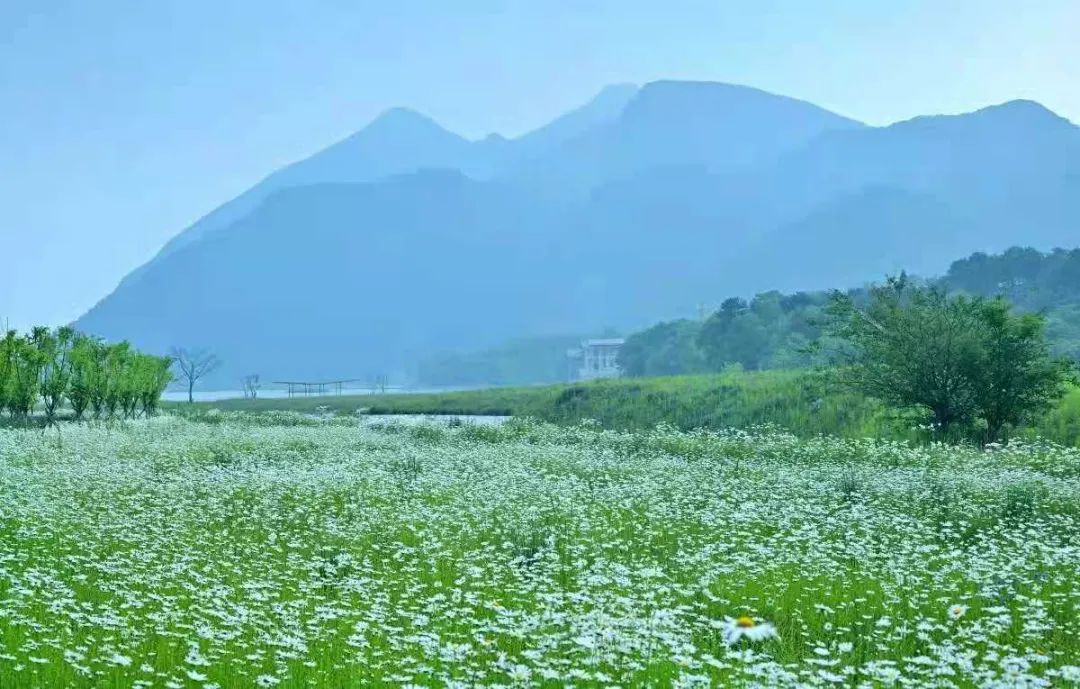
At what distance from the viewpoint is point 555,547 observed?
14.0 meters

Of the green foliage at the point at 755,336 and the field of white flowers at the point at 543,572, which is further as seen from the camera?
the green foliage at the point at 755,336

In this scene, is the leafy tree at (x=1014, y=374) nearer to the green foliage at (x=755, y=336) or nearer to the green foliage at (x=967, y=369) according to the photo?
the green foliage at (x=967, y=369)

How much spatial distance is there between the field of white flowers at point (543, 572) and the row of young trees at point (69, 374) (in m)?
16.5

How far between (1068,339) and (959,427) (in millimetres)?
50795

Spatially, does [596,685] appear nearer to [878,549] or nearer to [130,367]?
[878,549]

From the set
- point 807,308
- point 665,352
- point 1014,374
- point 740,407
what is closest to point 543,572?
point 1014,374

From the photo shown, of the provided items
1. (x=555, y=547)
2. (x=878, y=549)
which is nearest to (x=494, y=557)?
(x=555, y=547)

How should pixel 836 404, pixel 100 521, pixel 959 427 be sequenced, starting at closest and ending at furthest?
pixel 100 521 → pixel 959 427 → pixel 836 404

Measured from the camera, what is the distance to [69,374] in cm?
4225

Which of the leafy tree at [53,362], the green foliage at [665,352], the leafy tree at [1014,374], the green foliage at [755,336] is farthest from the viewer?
the green foliage at [665,352]

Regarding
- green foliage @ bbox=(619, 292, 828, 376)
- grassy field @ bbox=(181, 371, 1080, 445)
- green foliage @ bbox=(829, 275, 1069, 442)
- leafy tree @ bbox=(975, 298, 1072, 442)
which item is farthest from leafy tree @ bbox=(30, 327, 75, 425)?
green foliage @ bbox=(619, 292, 828, 376)

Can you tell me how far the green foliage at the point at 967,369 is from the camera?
30750 millimetres

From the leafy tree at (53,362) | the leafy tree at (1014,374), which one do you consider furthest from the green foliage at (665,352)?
the leafy tree at (1014,374)

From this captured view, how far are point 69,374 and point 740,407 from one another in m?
27.1
